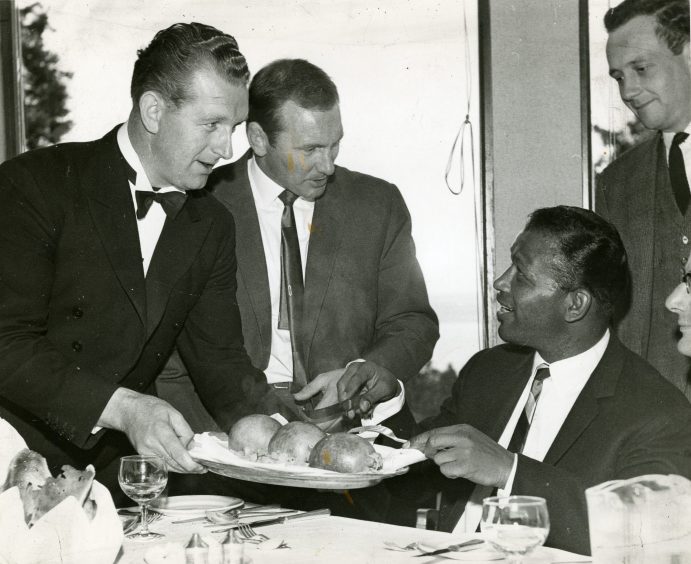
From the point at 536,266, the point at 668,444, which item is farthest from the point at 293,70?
the point at 668,444

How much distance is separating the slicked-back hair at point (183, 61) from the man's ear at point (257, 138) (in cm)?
35

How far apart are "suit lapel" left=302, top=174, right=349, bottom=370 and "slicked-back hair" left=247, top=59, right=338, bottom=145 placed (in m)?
0.25

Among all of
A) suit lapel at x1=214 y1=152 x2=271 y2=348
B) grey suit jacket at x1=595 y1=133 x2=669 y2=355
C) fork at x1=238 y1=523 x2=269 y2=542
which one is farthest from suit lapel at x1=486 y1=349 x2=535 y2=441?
fork at x1=238 y1=523 x2=269 y2=542

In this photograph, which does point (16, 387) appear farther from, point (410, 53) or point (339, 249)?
point (410, 53)

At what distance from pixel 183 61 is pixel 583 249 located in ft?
3.75

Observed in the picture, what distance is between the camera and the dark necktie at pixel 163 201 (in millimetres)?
2369

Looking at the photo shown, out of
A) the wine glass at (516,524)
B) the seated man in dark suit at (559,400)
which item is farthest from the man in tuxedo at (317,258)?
the wine glass at (516,524)

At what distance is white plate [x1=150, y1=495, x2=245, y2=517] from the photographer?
1.96m

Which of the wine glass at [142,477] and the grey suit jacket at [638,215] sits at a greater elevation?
the grey suit jacket at [638,215]

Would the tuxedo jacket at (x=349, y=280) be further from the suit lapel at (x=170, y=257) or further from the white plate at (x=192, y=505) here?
the white plate at (x=192, y=505)

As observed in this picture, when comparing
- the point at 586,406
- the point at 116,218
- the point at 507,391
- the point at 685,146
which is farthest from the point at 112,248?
the point at 685,146

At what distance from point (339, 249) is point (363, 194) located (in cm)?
19

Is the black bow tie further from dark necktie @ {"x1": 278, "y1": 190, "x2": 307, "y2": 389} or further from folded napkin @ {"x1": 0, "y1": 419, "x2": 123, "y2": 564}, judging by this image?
folded napkin @ {"x1": 0, "y1": 419, "x2": 123, "y2": 564}

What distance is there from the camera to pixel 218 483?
268 cm
